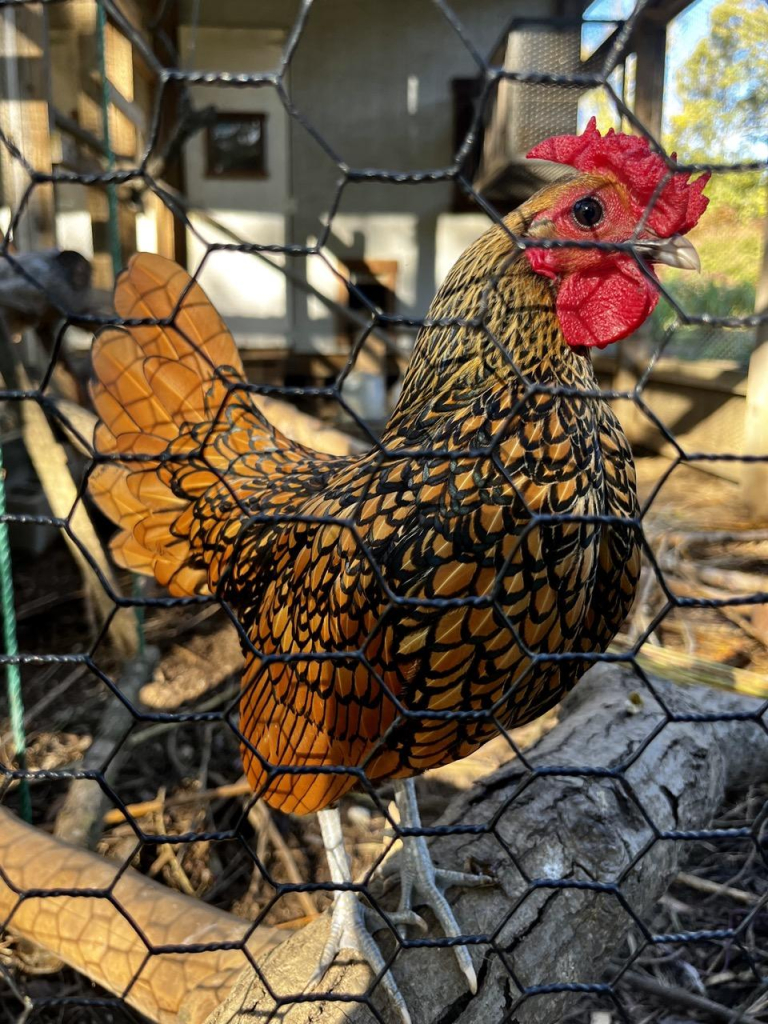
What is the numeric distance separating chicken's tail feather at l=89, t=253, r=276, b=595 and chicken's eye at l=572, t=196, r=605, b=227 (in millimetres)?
759

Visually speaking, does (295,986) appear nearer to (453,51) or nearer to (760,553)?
(760,553)

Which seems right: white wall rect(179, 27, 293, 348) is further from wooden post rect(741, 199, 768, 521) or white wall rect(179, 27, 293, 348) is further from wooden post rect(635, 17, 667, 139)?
wooden post rect(635, 17, 667, 139)

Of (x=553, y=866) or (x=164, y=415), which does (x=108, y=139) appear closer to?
(x=164, y=415)

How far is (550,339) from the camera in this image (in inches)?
37.6

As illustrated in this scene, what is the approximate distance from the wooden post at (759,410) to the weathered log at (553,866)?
216cm

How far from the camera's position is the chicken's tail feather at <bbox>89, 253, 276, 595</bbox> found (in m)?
1.47

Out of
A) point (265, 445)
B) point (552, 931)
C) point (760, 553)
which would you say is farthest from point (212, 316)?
point (760, 553)

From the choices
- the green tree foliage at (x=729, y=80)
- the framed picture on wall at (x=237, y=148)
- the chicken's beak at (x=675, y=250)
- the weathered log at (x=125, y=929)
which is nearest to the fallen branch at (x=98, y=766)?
the weathered log at (x=125, y=929)

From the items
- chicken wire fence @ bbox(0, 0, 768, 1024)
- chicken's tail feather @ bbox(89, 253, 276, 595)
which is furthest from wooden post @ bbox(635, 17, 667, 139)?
chicken's tail feather @ bbox(89, 253, 276, 595)

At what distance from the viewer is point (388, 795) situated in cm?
192

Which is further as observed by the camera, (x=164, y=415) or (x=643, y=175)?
(x=164, y=415)

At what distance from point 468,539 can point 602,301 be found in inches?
14.4

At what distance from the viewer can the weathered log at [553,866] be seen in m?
0.92

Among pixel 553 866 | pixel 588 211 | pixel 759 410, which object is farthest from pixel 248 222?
pixel 553 866
